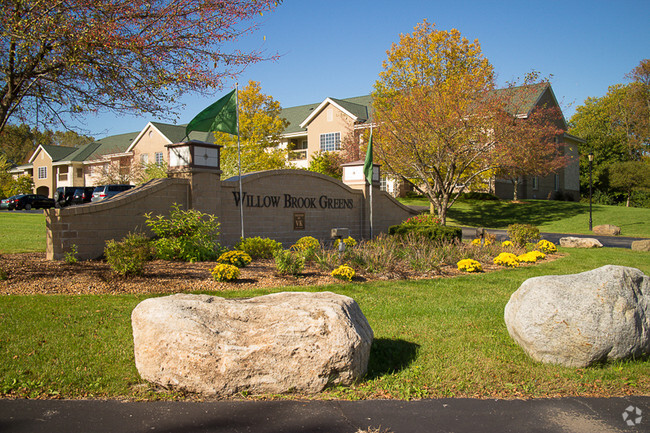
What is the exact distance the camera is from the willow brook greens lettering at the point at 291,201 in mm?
15201

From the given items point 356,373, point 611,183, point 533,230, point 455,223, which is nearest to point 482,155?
point 533,230

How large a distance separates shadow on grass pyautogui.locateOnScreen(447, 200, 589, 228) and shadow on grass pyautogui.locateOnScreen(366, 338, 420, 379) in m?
27.4

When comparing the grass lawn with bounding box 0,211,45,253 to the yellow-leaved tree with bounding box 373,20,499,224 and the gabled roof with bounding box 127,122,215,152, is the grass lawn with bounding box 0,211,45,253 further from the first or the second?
the gabled roof with bounding box 127,122,215,152

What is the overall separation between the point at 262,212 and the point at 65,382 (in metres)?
11.1

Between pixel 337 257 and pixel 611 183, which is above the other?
pixel 611 183

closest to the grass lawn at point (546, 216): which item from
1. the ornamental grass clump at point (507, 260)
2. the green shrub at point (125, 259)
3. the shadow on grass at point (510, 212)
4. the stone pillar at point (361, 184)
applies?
the shadow on grass at point (510, 212)

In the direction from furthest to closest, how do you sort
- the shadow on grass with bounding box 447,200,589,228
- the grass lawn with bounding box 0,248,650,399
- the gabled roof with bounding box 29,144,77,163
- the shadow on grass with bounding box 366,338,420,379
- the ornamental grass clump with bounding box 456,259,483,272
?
the gabled roof with bounding box 29,144,77,163, the shadow on grass with bounding box 447,200,589,228, the ornamental grass clump with bounding box 456,259,483,272, the shadow on grass with bounding box 366,338,420,379, the grass lawn with bounding box 0,248,650,399

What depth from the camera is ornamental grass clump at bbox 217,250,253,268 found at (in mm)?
10680

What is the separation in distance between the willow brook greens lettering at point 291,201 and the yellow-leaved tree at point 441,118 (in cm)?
616

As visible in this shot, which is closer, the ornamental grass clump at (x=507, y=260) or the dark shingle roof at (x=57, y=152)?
the ornamental grass clump at (x=507, y=260)

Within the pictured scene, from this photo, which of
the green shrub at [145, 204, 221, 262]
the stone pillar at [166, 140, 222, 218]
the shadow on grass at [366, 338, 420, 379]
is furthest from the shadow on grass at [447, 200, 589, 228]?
the shadow on grass at [366, 338, 420, 379]

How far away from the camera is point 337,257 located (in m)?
11.7

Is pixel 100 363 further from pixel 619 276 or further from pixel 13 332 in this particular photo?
pixel 619 276

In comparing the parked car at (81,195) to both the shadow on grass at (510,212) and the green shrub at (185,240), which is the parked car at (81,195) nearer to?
the shadow on grass at (510,212)
